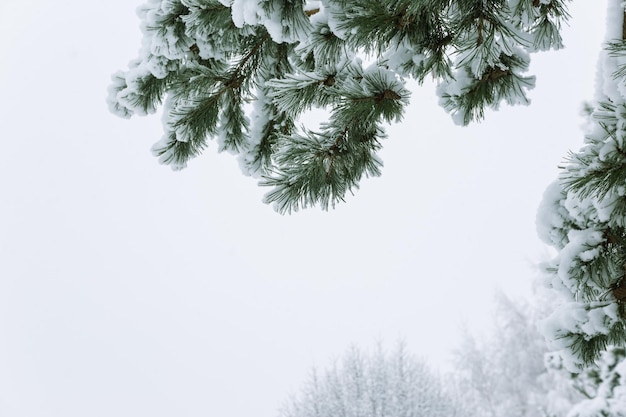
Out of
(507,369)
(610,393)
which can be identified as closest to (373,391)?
(507,369)

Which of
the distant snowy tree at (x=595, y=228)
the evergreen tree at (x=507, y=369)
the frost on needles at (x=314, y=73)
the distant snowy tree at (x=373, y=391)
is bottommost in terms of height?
the distant snowy tree at (x=595, y=228)

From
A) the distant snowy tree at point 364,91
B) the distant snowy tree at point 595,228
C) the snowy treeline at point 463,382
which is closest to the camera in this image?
the distant snowy tree at point 595,228

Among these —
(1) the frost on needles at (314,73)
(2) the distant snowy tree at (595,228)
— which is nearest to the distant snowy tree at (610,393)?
(2) the distant snowy tree at (595,228)

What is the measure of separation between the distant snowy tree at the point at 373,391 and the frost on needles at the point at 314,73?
1138 cm

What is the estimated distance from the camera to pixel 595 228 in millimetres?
1985

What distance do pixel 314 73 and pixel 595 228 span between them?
1.12 meters

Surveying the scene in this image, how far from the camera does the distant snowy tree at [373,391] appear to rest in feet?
42.0

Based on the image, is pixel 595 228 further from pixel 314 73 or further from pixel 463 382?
pixel 463 382

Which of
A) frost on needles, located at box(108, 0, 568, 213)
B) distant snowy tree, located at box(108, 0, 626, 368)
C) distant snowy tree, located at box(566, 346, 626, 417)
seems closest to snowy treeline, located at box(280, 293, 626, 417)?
distant snowy tree, located at box(566, 346, 626, 417)

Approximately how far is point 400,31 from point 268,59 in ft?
2.30

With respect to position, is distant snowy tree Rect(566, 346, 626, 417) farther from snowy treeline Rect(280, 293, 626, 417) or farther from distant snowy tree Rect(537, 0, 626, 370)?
distant snowy tree Rect(537, 0, 626, 370)

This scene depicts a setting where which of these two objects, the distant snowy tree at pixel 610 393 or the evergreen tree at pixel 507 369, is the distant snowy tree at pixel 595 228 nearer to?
the distant snowy tree at pixel 610 393

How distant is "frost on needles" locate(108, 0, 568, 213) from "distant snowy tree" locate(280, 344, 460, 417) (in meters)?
11.4

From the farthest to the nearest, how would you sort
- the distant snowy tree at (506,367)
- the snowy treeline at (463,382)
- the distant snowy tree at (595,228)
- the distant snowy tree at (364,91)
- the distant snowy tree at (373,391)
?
the distant snowy tree at (506,367) < the snowy treeline at (463,382) < the distant snowy tree at (373,391) < the distant snowy tree at (364,91) < the distant snowy tree at (595,228)
